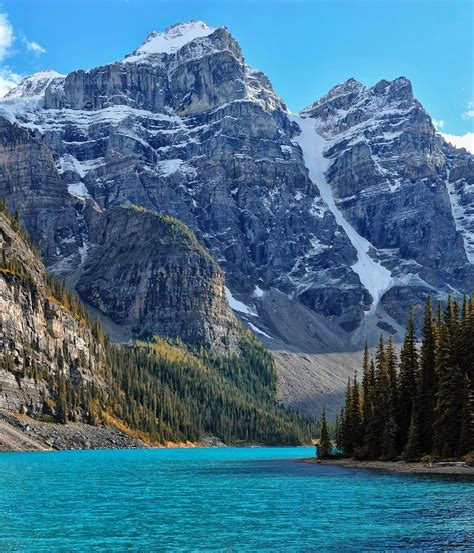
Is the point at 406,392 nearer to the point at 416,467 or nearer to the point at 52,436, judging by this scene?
the point at 416,467

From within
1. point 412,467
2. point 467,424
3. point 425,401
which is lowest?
point 412,467

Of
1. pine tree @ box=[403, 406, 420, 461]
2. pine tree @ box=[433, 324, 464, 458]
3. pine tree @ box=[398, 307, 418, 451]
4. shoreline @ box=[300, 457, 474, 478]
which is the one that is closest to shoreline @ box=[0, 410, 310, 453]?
shoreline @ box=[300, 457, 474, 478]

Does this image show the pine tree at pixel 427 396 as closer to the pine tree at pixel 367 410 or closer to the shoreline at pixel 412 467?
the shoreline at pixel 412 467

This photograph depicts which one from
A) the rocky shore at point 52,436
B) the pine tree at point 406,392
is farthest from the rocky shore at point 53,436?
the pine tree at point 406,392

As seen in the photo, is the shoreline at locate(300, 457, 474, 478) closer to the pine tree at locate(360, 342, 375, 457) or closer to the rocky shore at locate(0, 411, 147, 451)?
the pine tree at locate(360, 342, 375, 457)

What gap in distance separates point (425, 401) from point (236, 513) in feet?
157

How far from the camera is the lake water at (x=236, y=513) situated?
4141 cm

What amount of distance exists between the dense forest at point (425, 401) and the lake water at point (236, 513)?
1084 centimetres

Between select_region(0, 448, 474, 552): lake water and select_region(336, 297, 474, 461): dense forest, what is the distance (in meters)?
10.8

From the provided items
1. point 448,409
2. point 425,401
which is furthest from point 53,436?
point 448,409

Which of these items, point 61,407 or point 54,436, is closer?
point 54,436

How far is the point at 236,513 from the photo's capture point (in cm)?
5353

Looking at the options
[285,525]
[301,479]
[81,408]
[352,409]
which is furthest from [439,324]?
[81,408]

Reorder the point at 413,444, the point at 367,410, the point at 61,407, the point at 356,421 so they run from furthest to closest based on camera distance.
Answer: the point at 61,407, the point at 356,421, the point at 367,410, the point at 413,444
